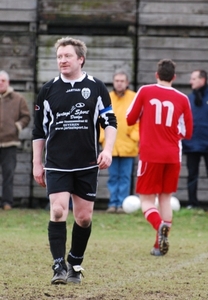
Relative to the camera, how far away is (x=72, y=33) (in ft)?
52.5

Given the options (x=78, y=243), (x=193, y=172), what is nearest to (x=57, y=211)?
(x=78, y=243)

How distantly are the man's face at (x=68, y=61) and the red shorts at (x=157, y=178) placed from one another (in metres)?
2.87

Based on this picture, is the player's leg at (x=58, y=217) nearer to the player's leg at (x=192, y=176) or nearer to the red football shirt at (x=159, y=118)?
the red football shirt at (x=159, y=118)

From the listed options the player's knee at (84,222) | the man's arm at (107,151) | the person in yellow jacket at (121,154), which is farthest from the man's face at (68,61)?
the person in yellow jacket at (121,154)

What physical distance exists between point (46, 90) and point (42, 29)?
29.0 ft

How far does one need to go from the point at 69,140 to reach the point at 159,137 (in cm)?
289

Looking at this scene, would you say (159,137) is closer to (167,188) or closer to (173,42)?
(167,188)

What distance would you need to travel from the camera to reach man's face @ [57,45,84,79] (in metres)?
7.05

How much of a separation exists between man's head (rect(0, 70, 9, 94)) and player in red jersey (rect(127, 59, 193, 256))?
504 cm

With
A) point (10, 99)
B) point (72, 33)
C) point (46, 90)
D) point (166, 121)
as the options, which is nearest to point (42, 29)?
point (72, 33)

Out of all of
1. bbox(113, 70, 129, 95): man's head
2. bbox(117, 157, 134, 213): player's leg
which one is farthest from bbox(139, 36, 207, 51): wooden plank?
bbox(117, 157, 134, 213): player's leg

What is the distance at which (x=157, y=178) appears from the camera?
9.76m

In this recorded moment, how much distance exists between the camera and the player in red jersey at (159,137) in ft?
31.8

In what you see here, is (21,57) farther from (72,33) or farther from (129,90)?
(129,90)
